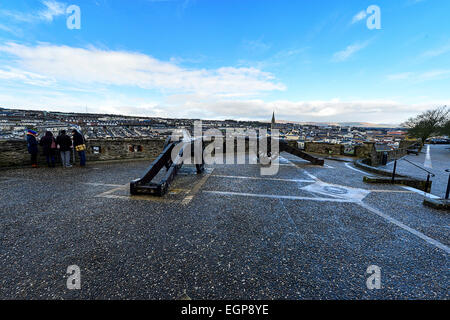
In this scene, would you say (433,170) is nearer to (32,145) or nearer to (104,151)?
(104,151)

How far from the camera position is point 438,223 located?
3615mm

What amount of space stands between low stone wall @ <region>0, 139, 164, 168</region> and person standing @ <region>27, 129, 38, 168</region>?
0.30 m

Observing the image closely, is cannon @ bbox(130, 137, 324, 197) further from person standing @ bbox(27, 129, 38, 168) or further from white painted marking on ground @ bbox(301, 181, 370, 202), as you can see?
person standing @ bbox(27, 129, 38, 168)

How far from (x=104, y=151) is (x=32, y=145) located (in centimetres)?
228

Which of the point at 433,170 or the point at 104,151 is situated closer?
the point at 104,151

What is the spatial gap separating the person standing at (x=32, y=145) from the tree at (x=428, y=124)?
4448 cm

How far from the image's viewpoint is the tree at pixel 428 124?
29656mm

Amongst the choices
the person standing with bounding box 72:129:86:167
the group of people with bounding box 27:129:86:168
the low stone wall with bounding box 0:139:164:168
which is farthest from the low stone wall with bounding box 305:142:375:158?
the group of people with bounding box 27:129:86:168

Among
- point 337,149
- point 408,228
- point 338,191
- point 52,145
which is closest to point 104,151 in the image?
point 52,145

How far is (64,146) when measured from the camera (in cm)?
696

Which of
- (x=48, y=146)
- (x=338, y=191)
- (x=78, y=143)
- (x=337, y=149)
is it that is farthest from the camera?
(x=337, y=149)

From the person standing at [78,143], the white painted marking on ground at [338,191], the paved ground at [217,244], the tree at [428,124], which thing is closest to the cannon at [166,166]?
the paved ground at [217,244]

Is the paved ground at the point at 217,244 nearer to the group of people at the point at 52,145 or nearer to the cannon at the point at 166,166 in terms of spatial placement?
the cannon at the point at 166,166
